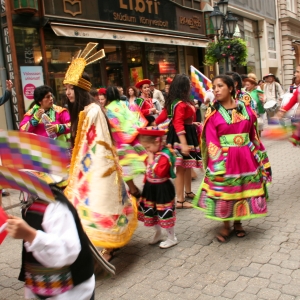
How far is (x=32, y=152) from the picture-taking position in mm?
1514

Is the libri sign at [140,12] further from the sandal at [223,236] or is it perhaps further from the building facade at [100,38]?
the sandal at [223,236]

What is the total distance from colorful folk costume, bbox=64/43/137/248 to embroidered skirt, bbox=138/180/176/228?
0.45 meters

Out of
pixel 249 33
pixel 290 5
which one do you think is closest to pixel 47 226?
pixel 249 33

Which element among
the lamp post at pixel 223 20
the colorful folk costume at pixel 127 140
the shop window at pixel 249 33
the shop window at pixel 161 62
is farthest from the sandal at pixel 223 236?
the shop window at pixel 249 33

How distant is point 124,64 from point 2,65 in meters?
4.61

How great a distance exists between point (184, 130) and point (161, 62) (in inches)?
391

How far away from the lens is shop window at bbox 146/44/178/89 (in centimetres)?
1409

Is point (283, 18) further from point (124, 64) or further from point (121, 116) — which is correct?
point (121, 116)

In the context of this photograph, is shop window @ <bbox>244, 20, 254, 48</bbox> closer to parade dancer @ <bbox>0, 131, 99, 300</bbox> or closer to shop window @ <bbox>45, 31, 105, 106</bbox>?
shop window @ <bbox>45, 31, 105, 106</bbox>

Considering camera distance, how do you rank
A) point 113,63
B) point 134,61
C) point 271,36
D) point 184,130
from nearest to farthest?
point 184,130 → point 113,63 → point 134,61 → point 271,36

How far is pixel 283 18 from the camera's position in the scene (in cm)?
2567

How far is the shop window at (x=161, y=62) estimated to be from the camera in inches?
555

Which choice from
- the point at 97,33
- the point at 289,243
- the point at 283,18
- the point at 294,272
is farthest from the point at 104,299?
the point at 283,18

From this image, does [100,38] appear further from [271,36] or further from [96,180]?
[271,36]
